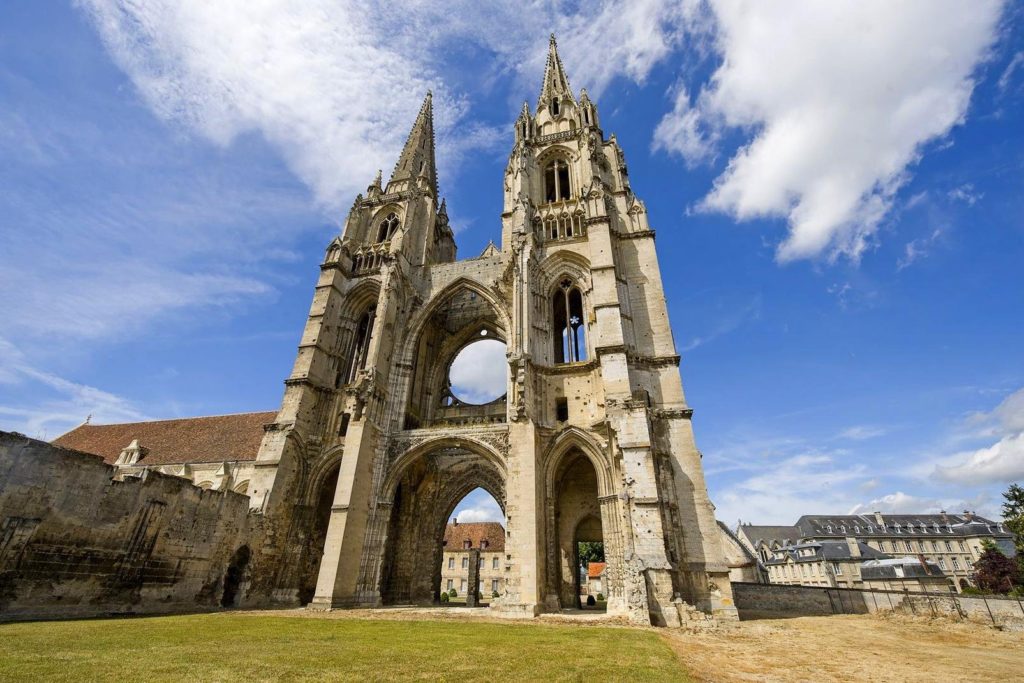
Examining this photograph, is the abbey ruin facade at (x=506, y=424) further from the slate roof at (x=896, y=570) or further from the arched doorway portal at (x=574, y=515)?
the slate roof at (x=896, y=570)

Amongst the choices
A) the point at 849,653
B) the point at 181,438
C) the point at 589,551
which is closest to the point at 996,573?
the point at 589,551

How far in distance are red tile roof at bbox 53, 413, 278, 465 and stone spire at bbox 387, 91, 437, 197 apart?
1564 centimetres

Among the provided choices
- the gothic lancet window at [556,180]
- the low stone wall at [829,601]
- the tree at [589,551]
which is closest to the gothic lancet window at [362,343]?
the gothic lancet window at [556,180]

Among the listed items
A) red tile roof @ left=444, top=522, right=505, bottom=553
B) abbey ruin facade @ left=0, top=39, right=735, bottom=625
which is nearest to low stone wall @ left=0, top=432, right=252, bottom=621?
abbey ruin facade @ left=0, top=39, right=735, bottom=625

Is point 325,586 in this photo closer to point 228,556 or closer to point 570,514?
point 228,556

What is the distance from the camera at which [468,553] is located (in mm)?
38781

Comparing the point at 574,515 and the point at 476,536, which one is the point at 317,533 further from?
the point at 476,536

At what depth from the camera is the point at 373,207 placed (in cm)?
2489

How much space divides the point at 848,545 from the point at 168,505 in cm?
4986

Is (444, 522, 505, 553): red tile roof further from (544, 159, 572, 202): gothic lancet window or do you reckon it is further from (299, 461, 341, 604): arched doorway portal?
(544, 159, 572, 202): gothic lancet window

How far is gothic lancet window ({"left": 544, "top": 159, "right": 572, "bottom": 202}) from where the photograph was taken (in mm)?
24578

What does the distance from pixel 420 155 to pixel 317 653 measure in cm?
2587

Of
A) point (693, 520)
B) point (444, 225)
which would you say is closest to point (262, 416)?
point (444, 225)

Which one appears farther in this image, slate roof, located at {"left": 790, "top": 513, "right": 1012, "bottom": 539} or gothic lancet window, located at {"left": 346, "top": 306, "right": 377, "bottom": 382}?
slate roof, located at {"left": 790, "top": 513, "right": 1012, "bottom": 539}
